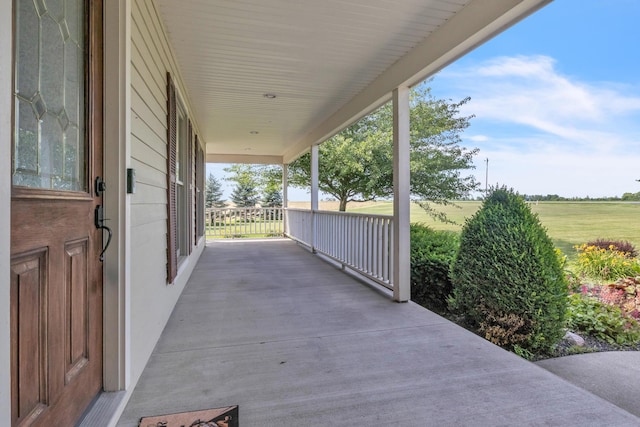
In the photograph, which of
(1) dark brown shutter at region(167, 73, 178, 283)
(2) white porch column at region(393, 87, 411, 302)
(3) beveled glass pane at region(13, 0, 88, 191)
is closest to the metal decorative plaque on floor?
(3) beveled glass pane at region(13, 0, 88, 191)

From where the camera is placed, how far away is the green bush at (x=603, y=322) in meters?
2.90

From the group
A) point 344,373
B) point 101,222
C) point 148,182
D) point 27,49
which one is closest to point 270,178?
point 148,182

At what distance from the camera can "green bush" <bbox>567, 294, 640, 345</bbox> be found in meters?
2.90

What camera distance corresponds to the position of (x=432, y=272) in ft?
12.9

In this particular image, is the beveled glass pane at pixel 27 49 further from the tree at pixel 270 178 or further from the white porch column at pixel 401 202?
the tree at pixel 270 178

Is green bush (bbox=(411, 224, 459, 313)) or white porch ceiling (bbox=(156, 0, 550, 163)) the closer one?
white porch ceiling (bbox=(156, 0, 550, 163))

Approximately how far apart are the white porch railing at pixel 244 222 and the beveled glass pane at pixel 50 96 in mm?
8344

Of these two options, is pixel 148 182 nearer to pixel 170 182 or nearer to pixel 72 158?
pixel 170 182

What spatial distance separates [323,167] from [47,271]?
30.9ft

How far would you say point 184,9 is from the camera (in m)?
2.53

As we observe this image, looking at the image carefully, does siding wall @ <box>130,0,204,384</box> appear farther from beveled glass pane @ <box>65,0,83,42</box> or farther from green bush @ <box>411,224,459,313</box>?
green bush @ <box>411,224,459,313</box>

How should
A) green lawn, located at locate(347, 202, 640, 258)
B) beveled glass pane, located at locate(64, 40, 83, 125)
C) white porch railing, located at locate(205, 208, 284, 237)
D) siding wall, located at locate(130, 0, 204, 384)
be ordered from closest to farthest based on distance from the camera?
beveled glass pane, located at locate(64, 40, 83, 125) < siding wall, located at locate(130, 0, 204, 384) < green lawn, located at locate(347, 202, 640, 258) < white porch railing, located at locate(205, 208, 284, 237)

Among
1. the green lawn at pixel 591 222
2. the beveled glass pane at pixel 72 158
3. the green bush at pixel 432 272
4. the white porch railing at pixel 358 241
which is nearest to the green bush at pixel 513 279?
the green bush at pixel 432 272

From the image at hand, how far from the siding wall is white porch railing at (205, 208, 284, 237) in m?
6.95
